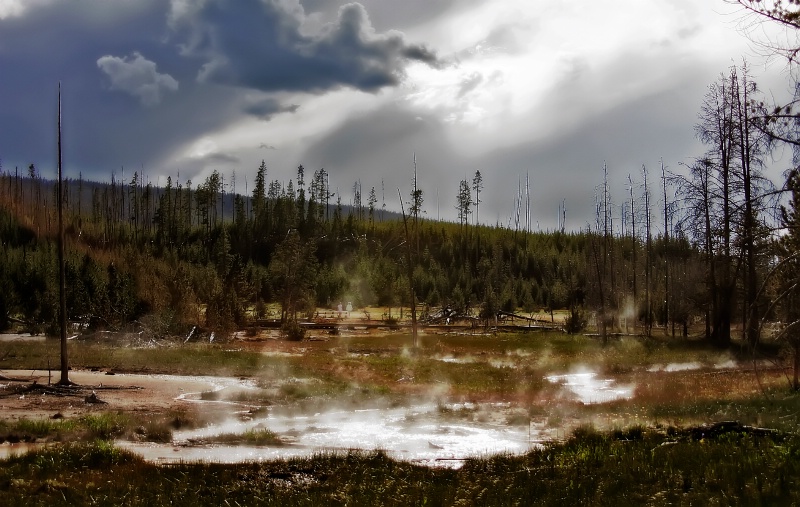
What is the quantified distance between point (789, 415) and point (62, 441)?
21567 millimetres

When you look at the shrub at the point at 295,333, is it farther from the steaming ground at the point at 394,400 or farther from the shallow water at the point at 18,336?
the shallow water at the point at 18,336

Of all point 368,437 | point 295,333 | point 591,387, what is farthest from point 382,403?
point 295,333

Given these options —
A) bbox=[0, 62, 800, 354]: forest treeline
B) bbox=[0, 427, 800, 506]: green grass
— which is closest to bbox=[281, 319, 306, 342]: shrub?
bbox=[0, 62, 800, 354]: forest treeline

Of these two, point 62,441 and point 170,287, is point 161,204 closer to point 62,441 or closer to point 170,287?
point 170,287

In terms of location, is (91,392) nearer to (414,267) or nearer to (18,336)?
(18,336)

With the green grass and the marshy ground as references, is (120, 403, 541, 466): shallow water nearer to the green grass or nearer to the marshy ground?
the marshy ground

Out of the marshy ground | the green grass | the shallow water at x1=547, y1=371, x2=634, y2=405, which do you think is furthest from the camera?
the shallow water at x1=547, y1=371, x2=634, y2=405

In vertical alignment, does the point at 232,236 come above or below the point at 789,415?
above

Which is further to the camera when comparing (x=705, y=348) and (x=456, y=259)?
(x=456, y=259)

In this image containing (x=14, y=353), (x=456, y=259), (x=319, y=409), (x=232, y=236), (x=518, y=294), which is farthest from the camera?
(x=232, y=236)

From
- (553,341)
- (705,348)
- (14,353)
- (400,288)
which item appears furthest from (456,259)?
(14,353)

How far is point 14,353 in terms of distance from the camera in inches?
1617

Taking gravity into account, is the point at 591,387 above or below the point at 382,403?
below

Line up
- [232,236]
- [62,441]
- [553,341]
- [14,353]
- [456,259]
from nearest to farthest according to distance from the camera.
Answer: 1. [62,441]
2. [14,353]
3. [553,341]
4. [456,259]
5. [232,236]
